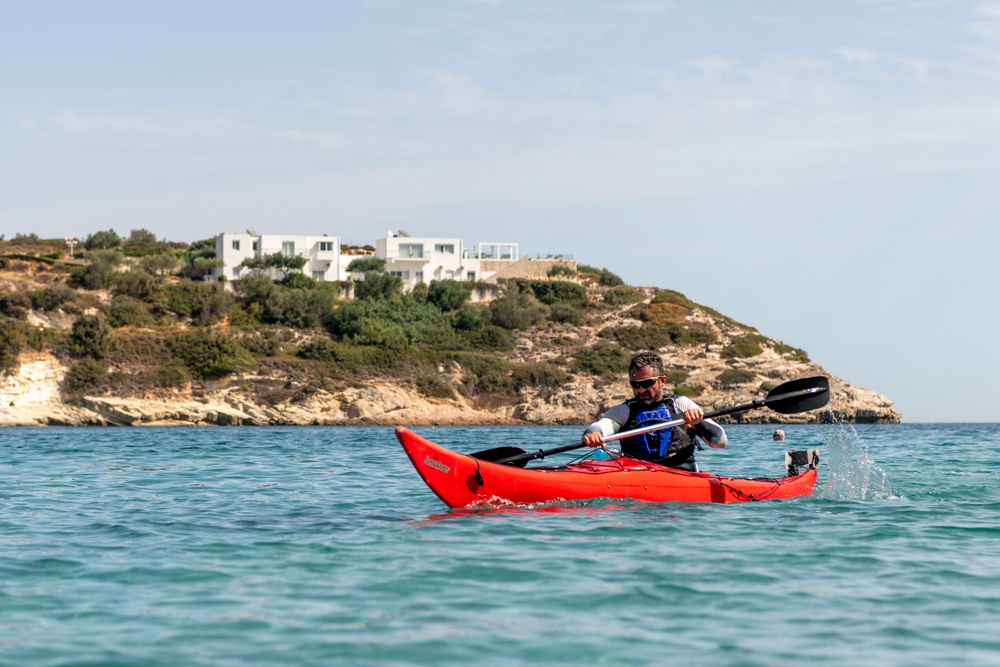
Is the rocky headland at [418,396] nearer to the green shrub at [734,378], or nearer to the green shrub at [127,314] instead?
the green shrub at [734,378]

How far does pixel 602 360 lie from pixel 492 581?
1858 inches

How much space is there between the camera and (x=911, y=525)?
9172 mm

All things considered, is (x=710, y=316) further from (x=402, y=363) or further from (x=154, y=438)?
(x=154, y=438)

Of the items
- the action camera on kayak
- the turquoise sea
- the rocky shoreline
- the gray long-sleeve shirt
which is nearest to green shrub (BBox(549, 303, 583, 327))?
the rocky shoreline

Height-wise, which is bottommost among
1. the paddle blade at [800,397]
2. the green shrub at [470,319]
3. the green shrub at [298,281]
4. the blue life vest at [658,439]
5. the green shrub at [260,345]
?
the blue life vest at [658,439]

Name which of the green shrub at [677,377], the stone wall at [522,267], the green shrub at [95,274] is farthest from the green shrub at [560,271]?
the green shrub at [95,274]

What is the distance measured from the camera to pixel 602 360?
53500 millimetres

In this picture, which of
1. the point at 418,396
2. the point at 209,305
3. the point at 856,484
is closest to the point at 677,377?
the point at 418,396

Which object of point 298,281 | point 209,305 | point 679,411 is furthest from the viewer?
point 298,281

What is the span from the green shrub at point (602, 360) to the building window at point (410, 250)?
1844 centimetres

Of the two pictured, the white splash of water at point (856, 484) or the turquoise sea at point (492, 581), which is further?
the white splash of water at point (856, 484)

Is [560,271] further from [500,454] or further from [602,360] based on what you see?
[500,454]

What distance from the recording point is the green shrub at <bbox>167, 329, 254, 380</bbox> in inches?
1805

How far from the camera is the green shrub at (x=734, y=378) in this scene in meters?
51.8
